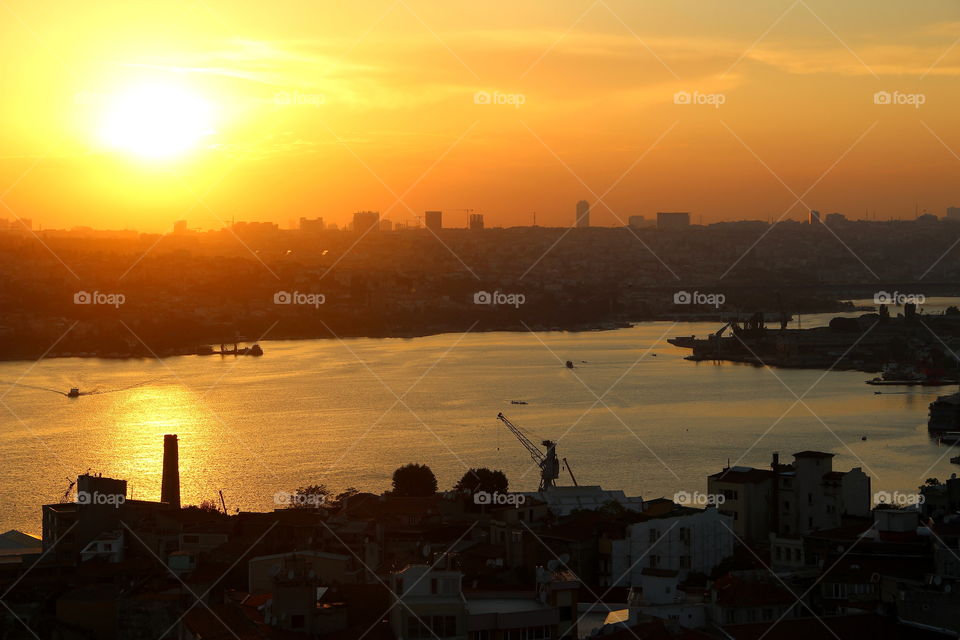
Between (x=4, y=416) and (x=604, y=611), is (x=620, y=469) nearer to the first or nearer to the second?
(x=604, y=611)

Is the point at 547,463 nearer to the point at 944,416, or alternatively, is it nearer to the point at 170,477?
the point at 170,477

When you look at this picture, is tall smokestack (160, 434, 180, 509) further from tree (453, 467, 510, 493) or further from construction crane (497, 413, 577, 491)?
construction crane (497, 413, 577, 491)

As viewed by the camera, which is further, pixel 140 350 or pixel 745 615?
pixel 140 350

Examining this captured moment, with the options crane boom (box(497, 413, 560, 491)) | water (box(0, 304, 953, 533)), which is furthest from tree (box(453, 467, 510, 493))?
water (box(0, 304, 953, 533))

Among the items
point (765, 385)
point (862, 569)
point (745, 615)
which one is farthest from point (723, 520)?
point (765, 385)

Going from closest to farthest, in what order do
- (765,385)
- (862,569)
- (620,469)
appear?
1. (862,569)
2. (620,469)
3. (765,385)

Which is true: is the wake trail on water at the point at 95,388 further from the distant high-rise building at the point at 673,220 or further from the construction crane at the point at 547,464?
the distant high-rise building at the point at 673,220

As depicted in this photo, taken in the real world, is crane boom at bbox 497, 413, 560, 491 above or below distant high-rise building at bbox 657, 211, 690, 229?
below
